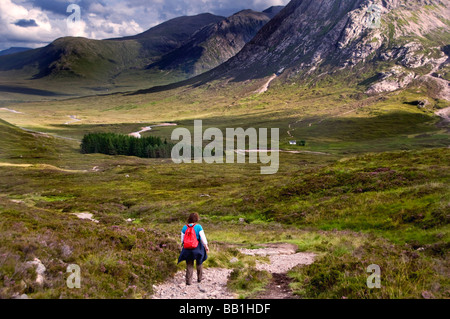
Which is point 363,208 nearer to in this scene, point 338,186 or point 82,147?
point 338,186

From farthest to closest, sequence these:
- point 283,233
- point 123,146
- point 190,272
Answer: point 123,146, point 283,233, point 190,272

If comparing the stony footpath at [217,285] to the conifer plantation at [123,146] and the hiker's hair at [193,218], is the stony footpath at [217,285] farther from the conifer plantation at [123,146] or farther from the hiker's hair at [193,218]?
the conifer plantation at [123,146]

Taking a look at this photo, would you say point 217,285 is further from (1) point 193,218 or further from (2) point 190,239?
(1) point 193,218

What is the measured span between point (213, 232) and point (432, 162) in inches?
1203

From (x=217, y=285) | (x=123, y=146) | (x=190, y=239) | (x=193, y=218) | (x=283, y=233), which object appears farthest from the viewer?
(x=123, y=146)

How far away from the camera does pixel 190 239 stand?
1387 cm

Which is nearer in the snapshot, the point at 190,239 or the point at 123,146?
the point at 190,239

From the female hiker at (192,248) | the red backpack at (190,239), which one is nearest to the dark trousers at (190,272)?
the female hiker at (192,248)

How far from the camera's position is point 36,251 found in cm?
1220

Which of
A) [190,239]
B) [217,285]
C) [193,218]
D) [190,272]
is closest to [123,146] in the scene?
[193,218]

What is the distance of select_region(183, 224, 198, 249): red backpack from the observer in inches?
543

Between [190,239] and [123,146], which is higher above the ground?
[123,146]

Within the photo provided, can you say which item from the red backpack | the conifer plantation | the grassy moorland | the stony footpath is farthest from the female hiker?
the conifer plantation
